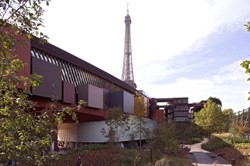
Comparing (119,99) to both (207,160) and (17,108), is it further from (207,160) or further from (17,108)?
(17,108)

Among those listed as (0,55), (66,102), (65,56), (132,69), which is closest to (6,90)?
(0,55)

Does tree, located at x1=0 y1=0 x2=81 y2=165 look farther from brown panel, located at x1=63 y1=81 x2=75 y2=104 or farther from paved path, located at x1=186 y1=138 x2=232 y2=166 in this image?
brown panel, located at x1=63 y1=81 x2=75 y2=104

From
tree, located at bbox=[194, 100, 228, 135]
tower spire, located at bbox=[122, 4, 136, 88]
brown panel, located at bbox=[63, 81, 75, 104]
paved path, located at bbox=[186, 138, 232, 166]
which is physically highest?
tower spire, located at bbox=[122, 4, 136, 88]

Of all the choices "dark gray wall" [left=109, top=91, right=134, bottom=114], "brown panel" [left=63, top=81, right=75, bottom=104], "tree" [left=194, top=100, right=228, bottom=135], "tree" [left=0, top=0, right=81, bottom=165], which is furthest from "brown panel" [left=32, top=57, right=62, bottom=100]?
"tree" [left=194, top=100, right=228, bottom=135]

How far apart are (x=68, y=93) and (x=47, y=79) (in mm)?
4603

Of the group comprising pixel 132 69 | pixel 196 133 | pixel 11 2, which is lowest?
pixel 196 133

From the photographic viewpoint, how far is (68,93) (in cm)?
3369

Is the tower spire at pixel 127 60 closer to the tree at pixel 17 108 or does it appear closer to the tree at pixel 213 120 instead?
the tree at pixel 213 120

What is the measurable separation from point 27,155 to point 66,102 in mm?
29279

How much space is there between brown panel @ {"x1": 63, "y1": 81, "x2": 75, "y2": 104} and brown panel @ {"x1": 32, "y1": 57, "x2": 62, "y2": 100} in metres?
1.17

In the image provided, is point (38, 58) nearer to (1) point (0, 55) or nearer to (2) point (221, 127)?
(1) point (0, 55)

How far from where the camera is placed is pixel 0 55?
4348 millimetres

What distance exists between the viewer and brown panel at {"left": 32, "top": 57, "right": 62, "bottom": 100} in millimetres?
27594

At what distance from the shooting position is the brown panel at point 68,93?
32750 millimetres
